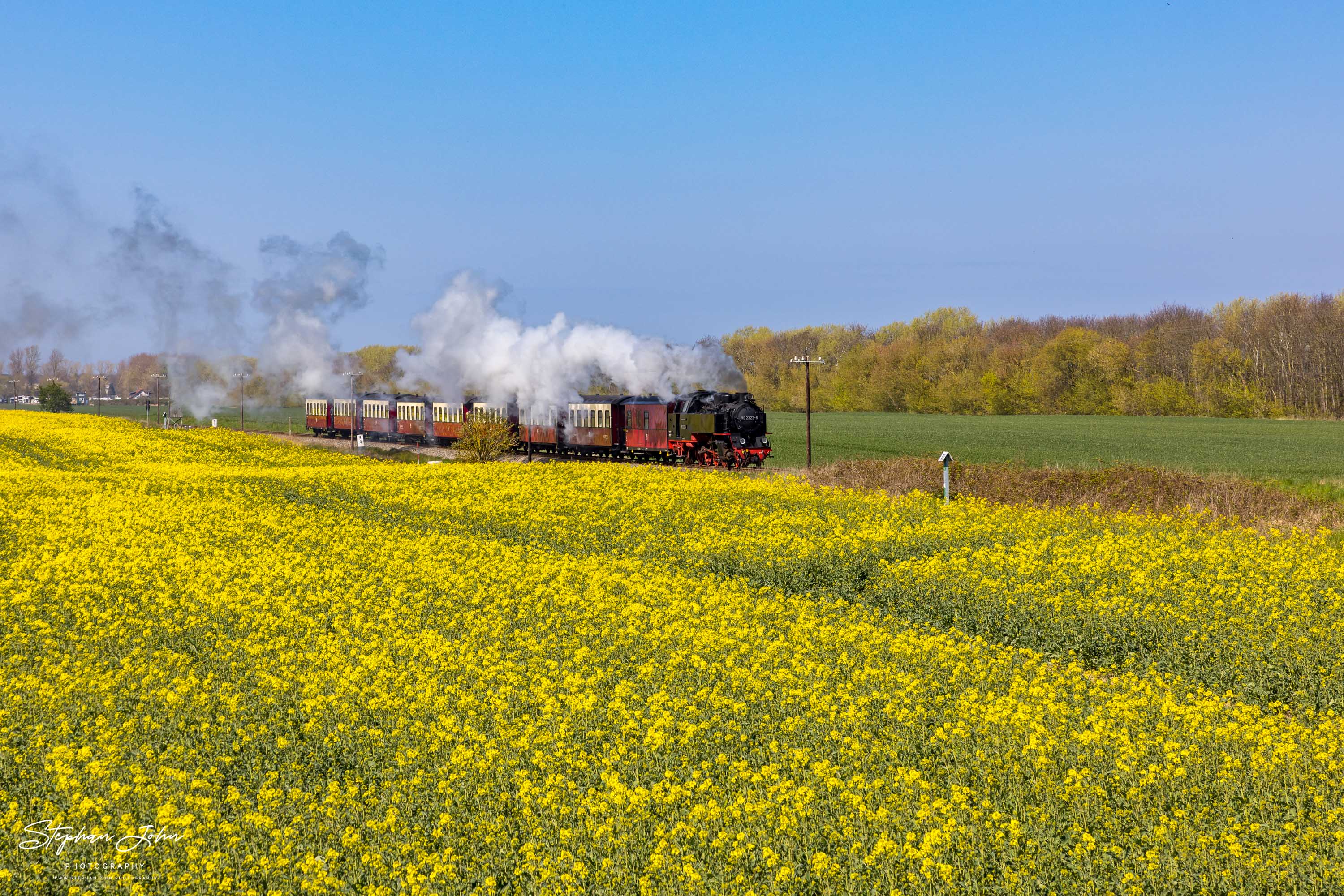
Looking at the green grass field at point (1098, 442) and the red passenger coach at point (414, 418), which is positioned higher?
the red passenger coach at point (414, 418)

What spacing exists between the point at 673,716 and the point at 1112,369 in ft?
335

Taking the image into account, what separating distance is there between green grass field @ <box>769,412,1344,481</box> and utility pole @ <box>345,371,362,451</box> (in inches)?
1055

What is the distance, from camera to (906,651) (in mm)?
11328

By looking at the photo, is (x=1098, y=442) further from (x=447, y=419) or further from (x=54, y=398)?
(x=54, y=398)

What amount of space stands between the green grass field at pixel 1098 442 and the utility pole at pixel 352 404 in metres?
26.8

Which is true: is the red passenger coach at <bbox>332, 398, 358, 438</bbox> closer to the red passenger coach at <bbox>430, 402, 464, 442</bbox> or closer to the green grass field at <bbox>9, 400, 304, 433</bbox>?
the green grass field at <bbox>9, 400, 304, 433</bbox>

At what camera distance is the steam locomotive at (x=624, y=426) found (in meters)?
41.6

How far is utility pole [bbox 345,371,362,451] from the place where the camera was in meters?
65.8

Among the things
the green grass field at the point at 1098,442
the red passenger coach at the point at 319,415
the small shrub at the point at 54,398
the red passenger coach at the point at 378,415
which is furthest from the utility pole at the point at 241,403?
the small shrub at the point at 54,398

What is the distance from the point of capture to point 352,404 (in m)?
69.7

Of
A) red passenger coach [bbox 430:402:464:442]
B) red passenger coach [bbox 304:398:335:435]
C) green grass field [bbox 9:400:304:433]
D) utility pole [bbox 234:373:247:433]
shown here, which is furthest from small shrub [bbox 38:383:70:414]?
red passenger coach [bbox 430:402:464:442]

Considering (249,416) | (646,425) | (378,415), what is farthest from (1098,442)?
(249,416)

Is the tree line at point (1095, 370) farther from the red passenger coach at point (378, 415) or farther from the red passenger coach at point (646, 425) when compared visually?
the red passenger coach at point (646, 425)

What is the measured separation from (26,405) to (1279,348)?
179 metres
